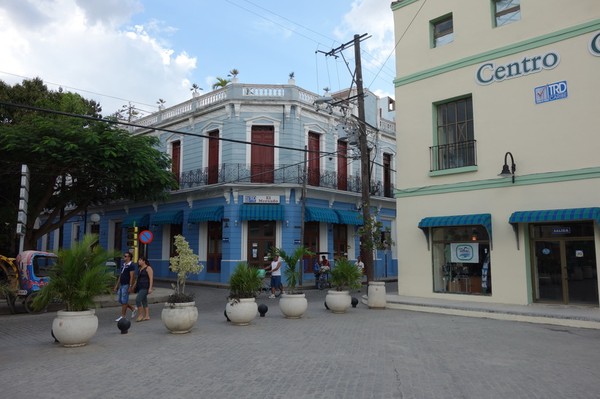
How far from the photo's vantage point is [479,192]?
14.4 meters

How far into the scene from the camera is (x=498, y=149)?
558 inches

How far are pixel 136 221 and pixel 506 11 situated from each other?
23549 mm

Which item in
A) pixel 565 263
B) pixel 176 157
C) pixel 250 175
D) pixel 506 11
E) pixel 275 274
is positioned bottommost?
pixel 275 274

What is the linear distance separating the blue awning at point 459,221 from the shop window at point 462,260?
0.49m

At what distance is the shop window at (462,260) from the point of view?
1437 cm

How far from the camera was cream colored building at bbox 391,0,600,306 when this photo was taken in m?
12.7

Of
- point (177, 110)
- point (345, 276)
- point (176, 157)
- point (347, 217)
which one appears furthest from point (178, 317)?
point (177, 110)

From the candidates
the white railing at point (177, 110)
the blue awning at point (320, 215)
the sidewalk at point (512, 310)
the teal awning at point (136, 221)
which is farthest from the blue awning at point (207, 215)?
the sidewalk at point (512, 310)

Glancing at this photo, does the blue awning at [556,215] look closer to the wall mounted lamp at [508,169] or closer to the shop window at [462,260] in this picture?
the wall mounted lamp at [508,169]

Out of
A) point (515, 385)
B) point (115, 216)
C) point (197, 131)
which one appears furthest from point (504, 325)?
point (115, 216)

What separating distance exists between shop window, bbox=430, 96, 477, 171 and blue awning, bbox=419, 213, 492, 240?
168 cm

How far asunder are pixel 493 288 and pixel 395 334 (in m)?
5.38

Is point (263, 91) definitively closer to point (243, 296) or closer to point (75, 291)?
point (243, 296)

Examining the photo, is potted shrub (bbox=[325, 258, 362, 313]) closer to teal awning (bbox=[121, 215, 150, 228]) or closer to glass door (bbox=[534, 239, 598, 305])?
glass door (bbox=[534, 239, 598, 305])
